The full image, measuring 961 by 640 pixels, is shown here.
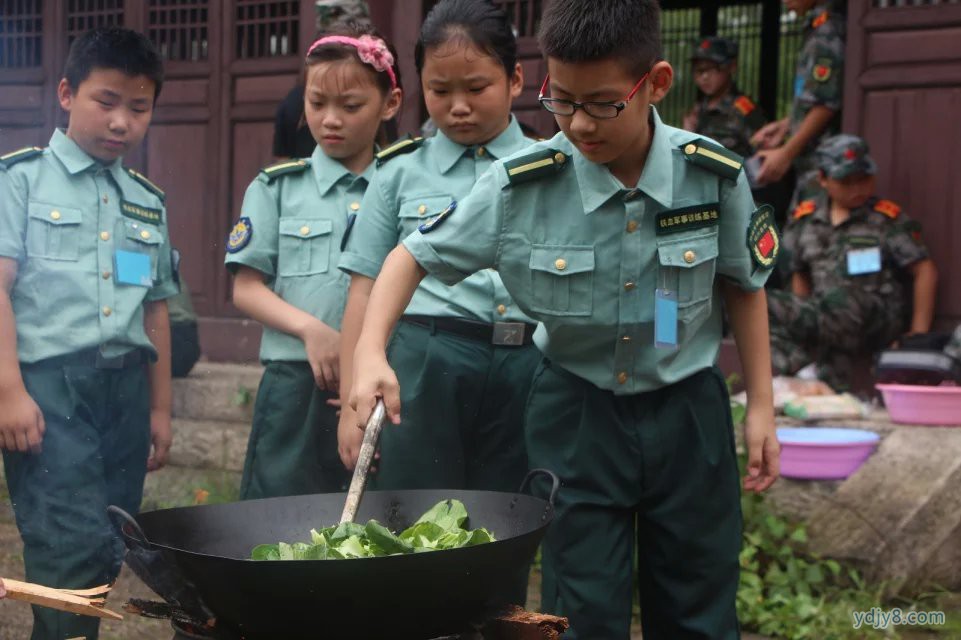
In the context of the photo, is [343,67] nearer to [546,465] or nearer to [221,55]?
[546,465]

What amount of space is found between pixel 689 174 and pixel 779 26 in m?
7.01

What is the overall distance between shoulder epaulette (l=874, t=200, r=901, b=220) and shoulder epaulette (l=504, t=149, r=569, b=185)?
3325mm

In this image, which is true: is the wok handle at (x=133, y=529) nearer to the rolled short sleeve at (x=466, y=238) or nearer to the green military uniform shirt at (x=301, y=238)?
the rolled short sleeve at (x=466, y=238)

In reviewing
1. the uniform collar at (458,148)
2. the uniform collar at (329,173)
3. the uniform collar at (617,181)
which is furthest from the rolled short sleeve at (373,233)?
the uniform collar at (617,181)

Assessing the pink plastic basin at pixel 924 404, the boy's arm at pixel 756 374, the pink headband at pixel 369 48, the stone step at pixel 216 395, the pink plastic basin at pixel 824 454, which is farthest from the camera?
the stone step at pixel 216 395

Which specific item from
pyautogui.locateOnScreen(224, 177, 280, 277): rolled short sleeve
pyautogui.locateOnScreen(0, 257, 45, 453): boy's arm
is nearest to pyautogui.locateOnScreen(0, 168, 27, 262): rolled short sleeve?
pyautogui.locateOnScreen(0, 257, 45, 453): boy's arm

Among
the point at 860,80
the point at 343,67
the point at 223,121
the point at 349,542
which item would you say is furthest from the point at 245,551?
the point at 223,121

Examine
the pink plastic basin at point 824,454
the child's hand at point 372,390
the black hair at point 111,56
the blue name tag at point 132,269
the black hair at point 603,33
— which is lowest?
the pink plastic basin at point 824,454

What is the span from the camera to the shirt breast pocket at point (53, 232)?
11.7 ft

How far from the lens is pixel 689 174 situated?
111 inches

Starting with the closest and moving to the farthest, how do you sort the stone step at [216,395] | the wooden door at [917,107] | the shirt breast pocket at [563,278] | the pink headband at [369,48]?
the shirt breast pocket at [563,278], the pink headband at [369,48], the wooden door at [917,107], the stone step at [216,395]

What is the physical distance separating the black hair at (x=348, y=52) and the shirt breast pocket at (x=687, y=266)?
49.4 inches

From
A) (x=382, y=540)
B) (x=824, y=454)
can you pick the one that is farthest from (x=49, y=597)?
(x=824, y=454)

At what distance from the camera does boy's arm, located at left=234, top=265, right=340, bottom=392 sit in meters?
3.50
